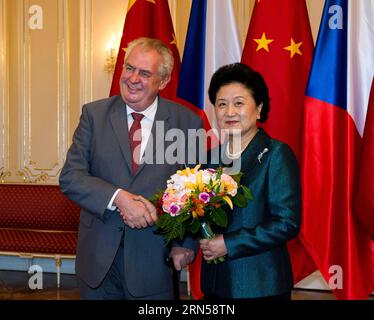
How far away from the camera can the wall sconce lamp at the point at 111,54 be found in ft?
23.4

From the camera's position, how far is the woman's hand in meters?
2.08

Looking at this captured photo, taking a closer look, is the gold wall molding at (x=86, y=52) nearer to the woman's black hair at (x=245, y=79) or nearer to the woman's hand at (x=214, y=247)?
the woman's black hair at (x=245, y=79)

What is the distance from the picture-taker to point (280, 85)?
372 centimetres

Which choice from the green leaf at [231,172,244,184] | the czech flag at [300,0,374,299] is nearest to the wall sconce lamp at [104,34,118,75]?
the czech flag at [300,0,374,299]

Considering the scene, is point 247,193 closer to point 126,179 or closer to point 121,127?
point 126,179

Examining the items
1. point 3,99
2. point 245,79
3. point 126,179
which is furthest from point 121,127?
point 3,99

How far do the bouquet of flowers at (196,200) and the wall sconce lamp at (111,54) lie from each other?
5.36 meters

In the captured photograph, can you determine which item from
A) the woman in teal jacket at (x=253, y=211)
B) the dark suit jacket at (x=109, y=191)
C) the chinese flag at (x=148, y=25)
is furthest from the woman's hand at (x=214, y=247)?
the chinese flag at (x=148, y=25)

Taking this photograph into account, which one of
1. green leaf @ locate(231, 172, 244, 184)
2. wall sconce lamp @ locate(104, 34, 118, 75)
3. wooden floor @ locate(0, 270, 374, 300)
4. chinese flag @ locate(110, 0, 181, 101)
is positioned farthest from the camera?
wall sconce lamp @ locate(104, 34, 118, 75)

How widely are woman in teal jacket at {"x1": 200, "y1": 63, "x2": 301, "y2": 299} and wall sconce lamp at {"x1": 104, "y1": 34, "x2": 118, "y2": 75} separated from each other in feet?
16.5

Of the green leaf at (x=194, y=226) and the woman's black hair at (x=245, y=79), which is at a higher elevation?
the woman's black hair at (x=245, y=79)

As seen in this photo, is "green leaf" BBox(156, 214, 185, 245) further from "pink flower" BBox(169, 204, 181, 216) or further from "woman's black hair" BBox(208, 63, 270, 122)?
"woman's black hair" BBox(208, 63, 270, 122)

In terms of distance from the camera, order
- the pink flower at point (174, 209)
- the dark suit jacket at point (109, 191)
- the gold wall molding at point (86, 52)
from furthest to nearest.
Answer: the gold wall molding at point (86, 52), the dark suit jacket at point (109, 191), the pink flower at point (174, 209)

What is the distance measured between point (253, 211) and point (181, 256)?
1.39ft
